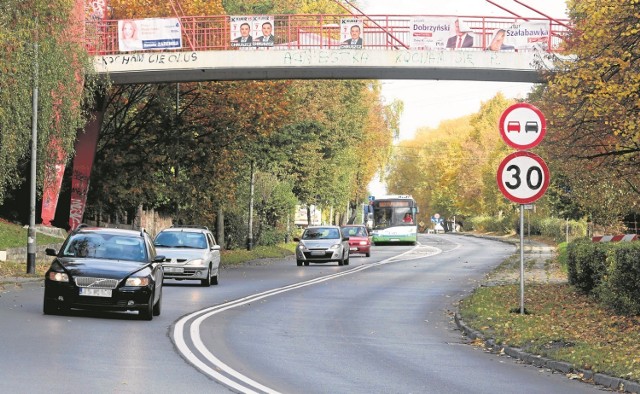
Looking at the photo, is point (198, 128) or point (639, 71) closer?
point (639, 71)

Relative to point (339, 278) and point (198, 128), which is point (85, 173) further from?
point (339, 278)

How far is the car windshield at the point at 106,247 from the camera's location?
20.4 meters

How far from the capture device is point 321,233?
1964 inches

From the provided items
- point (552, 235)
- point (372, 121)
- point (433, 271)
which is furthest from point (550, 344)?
point (372, 121)

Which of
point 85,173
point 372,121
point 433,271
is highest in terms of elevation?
point 372,121

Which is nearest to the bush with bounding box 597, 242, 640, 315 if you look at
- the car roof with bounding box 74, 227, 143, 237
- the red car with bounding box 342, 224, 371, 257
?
the car roof with bounding box 74, 227, 143, 237

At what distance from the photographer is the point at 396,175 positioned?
17225 cm

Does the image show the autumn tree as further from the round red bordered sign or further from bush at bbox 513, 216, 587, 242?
bush at bbox 513, 216, 587, 242

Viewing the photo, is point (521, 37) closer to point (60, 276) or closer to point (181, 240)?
point (181, 240)

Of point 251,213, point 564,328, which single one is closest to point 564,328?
point 564,328

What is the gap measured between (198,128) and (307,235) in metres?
6.16

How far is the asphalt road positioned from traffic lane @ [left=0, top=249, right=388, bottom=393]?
0.02 meters

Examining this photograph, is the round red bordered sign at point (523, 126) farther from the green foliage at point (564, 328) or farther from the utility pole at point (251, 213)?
the utility pole at point (251, 213)

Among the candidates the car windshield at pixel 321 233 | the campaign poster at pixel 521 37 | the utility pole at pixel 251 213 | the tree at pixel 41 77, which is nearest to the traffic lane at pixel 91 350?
the tree at pixel 41 77
